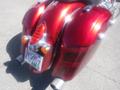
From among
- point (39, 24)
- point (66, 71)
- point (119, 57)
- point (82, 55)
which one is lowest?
point (119, 57)

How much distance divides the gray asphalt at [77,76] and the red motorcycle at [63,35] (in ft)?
1.30

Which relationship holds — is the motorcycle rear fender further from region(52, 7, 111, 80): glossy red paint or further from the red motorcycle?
region(52, 7, 111, 80): glossy red paint

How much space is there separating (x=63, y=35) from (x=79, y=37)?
203mm

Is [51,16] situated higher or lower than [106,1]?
higher

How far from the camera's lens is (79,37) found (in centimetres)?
250

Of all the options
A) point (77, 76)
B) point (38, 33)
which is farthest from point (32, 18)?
point (77, 76)

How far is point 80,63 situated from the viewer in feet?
8.79

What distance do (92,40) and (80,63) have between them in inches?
11.7

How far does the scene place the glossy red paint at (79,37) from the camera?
2.50 metres

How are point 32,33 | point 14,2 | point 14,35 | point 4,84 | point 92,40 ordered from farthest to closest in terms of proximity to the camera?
point 14,2
point 14,35
point 4,84
point 32,33
point 92,40

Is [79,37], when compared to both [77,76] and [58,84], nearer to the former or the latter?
[58,84]

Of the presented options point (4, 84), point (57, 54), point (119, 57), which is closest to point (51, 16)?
point (57, 54)

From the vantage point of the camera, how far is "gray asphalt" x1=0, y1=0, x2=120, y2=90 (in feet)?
10.4

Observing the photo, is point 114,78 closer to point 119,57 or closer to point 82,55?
point 119,57
